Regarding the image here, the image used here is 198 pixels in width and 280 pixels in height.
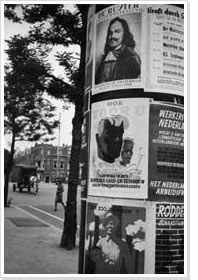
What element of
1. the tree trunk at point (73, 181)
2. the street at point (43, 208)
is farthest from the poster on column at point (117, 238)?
the street at point (43, 208)

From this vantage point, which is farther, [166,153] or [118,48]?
[118,48]

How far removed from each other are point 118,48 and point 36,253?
6.00 m

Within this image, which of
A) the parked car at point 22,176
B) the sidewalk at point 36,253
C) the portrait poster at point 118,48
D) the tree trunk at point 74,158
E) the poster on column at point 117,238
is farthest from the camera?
the parked car at point 22,176

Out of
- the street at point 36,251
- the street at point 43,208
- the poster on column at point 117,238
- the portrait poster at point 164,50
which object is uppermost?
the portrait poster at point 164,50

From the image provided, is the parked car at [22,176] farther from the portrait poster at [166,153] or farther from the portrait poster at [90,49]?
the portrait poster at [166,153]

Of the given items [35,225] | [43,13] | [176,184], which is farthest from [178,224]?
[35,225]

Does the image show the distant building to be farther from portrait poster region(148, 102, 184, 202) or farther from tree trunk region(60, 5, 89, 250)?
portrait poster region(148, 102, 184, 202)

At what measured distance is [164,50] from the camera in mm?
4066

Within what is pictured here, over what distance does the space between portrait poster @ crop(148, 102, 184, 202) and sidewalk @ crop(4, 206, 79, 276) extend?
345cm

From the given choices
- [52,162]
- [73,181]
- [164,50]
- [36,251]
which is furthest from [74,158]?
[52,162]

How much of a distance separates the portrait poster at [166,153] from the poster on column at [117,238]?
0.95 ft

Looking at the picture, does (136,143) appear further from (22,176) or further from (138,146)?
(22,176)

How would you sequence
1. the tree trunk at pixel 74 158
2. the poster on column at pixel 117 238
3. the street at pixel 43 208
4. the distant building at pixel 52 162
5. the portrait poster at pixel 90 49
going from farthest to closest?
1. the distant building at pixel 52 162
2. the street at pixel 43 208
3. the tree trunk at pixel 74 158
4. the portrait poster at pixel 90 49
5. the poster on column at pixel 117 238

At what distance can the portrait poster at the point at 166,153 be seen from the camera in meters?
3.94
